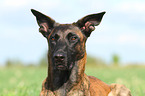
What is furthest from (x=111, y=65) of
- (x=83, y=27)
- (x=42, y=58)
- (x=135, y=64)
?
(x=83, y=27)

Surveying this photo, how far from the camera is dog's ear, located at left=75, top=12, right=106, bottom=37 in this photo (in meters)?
6.21

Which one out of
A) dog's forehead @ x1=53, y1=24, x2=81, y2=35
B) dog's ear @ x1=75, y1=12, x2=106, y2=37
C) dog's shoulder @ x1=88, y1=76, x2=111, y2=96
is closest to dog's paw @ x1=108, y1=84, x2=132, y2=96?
dog's shoulder @ x1=88, y1=76, x2=111, y2=96

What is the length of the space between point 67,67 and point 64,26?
3.33 ft

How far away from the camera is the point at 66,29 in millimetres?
5820

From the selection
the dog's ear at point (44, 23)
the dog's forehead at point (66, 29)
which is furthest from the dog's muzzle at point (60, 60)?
the dog's ear at point (44, 23)

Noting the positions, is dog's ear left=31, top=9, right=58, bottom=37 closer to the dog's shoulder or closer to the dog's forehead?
→ the dog's forehead

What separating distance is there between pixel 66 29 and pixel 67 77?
1.14m

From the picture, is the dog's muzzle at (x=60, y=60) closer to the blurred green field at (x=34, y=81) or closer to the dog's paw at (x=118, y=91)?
the dog's paw at (x=118, y=91)

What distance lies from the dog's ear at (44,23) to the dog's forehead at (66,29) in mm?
322

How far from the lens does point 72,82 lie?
5.83m

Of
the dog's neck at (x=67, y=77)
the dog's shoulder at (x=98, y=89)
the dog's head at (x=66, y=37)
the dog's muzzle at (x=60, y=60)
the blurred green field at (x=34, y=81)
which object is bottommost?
the blurred green field at (x=34, y=81)

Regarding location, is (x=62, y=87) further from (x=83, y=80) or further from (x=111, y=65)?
(x=111, y=65)

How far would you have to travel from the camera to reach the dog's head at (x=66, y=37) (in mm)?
5491

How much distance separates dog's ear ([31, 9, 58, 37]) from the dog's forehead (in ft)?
1.06
